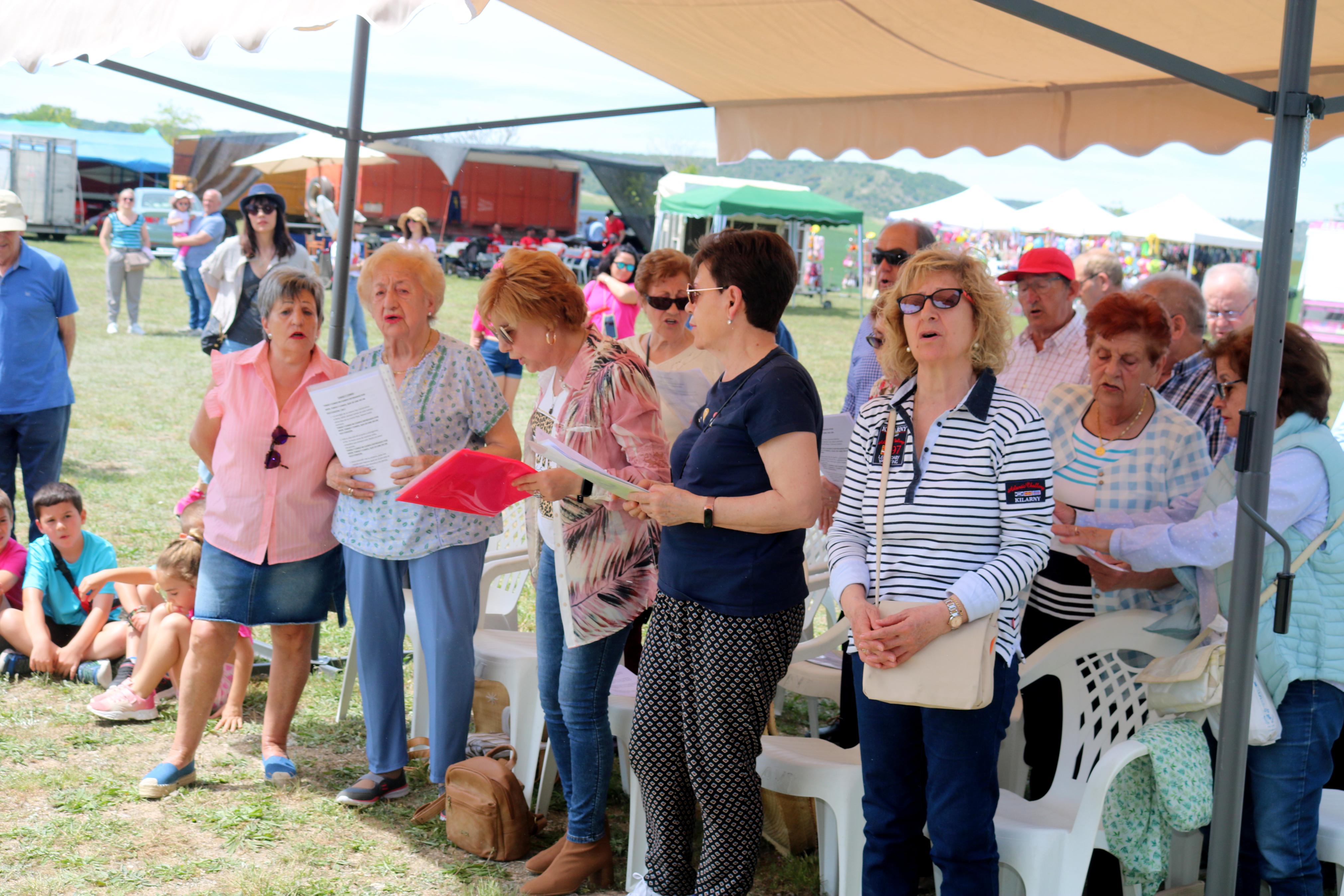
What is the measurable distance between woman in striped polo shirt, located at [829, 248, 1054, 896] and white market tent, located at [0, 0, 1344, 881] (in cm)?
48

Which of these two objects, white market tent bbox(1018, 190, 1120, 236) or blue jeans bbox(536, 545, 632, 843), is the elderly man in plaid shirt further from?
white market tent bbox(1018, 190, 1120, 236)

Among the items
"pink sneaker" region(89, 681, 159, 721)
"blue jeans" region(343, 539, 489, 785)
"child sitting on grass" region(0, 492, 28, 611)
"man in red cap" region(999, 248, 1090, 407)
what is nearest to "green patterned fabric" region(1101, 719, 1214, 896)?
"man in red cap" region(999, 248, 1090, 407)

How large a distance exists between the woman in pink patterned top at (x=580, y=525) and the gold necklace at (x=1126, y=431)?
1147mm

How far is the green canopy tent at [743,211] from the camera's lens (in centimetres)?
2347

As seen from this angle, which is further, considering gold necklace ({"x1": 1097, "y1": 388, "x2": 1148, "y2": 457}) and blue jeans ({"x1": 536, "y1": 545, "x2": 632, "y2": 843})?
gold necklace ({"x1": 1097, "y1": 388, "x2": 1148, "y2": 457})

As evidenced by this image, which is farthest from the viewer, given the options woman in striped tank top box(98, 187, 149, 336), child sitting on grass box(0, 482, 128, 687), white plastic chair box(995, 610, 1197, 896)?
woman in striped tank top box(98, 187, 149, 336)

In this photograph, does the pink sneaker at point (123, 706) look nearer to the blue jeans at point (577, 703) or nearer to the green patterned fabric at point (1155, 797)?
the blue jeans at point (577, 703)

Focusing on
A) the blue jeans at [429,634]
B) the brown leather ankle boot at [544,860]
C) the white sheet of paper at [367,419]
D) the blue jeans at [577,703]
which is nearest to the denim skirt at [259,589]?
the blue jeans at [429,634]

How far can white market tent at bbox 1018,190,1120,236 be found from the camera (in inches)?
882

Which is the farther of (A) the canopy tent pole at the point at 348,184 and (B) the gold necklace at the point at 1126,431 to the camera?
(A) the canopy tent pole at the point at 348,184

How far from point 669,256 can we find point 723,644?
76.0 inches

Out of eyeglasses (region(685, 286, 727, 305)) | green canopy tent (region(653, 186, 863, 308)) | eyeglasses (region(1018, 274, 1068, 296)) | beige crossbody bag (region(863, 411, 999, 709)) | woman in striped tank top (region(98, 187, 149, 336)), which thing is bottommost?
beige crossbody bag (region(863, 411, 999, 709))

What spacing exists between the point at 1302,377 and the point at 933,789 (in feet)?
4.04

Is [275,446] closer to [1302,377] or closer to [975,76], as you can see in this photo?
[1302,377]
